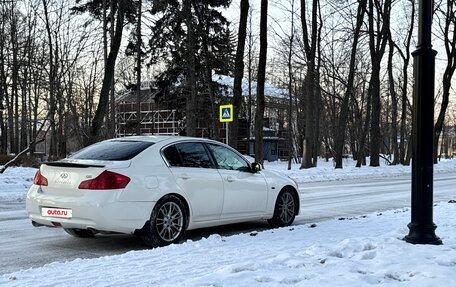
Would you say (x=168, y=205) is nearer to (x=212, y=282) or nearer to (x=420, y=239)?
(x=212, y=282)

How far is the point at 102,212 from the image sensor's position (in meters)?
A: 6.72

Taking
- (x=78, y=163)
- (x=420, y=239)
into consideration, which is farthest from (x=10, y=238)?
(x=420, y=239)

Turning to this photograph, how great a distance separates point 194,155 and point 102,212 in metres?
1.84

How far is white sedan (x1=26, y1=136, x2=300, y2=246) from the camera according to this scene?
Answer: 6.81m

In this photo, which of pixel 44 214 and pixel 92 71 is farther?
pixel 92 71

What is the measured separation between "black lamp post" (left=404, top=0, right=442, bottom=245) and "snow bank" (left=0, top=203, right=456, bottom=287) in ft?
0.93

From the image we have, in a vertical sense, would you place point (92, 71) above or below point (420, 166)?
above

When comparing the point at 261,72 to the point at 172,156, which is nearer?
the point at 172,156

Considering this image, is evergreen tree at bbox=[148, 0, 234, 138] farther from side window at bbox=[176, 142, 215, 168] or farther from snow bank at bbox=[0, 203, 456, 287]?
snow bank at bbox=[0, 203, 456, 287]

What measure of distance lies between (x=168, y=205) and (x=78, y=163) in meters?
1.34

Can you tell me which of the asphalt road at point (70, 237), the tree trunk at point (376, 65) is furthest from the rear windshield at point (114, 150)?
the tree trunk at point (376, 65)

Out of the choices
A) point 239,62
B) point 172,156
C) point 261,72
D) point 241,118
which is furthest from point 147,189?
point 241,118

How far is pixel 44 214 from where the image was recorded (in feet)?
23.5

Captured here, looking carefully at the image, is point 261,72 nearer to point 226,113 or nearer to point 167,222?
point 226,113
